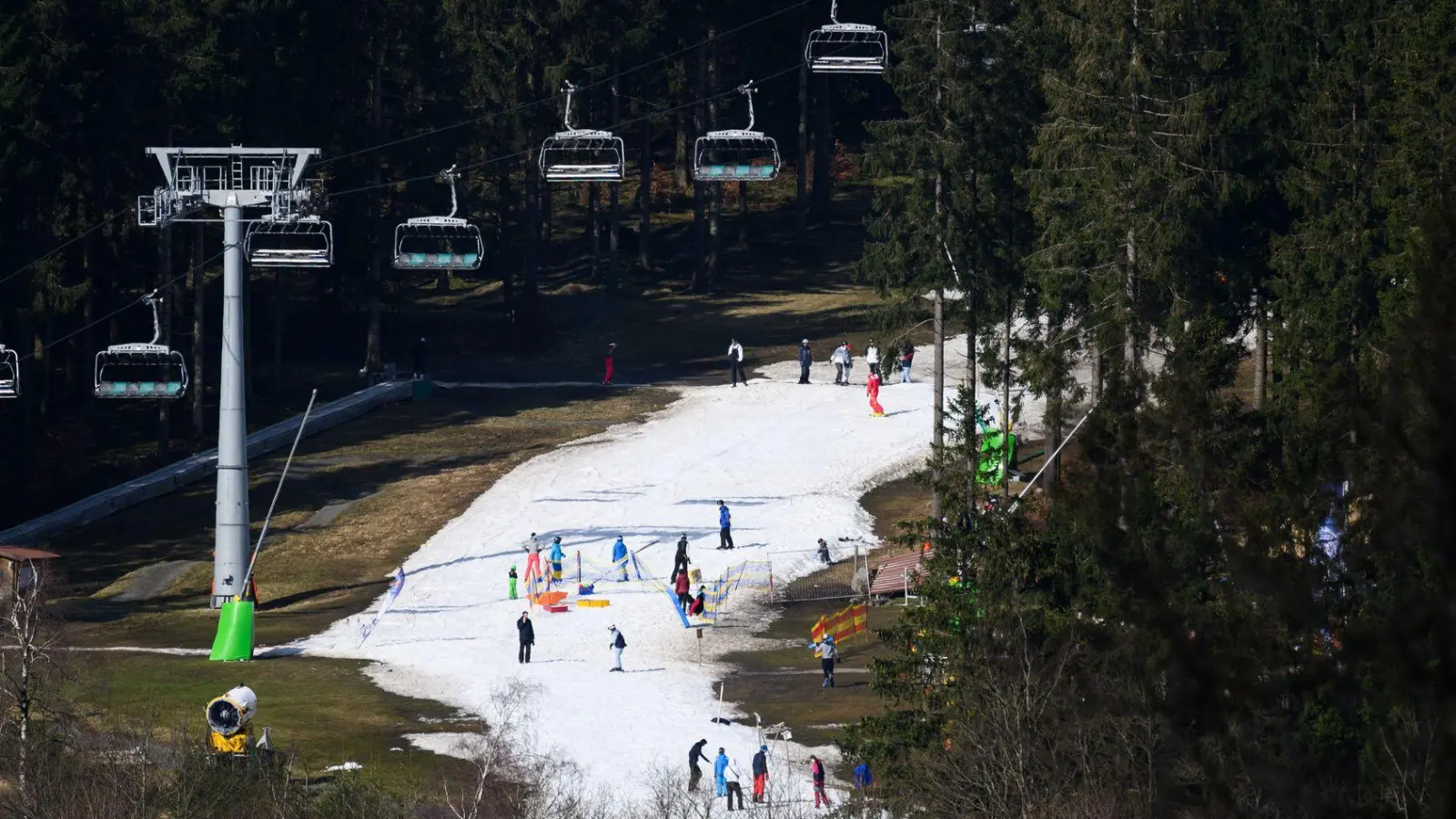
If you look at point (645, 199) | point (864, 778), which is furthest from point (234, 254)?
point (645, 199)

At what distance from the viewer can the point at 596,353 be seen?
222 feet

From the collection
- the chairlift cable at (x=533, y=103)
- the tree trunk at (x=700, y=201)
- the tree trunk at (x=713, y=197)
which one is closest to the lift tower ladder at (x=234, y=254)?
the chairlift cable at (x=533, y=103)

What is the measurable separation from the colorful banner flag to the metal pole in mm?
3081

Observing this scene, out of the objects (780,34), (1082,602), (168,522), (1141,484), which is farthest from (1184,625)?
(780,34)

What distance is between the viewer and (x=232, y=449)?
1676 inches

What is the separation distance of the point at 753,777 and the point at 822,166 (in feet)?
175

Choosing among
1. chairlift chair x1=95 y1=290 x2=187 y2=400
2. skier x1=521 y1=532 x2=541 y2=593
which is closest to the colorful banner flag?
skier x1=521 y1=532 x2=541 y2=593

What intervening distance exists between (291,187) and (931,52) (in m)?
14.4

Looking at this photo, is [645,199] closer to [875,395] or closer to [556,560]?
[875,395]

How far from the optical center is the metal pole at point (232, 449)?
42406mm

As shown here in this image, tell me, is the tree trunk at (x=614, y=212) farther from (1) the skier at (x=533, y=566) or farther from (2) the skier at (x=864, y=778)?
(2) the skier at (x=864, y=778)

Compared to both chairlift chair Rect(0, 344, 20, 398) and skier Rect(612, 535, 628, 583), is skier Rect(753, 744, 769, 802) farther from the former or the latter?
chairlift chair Rect(0, 344, 20, 398)

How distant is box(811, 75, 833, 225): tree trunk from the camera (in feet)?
257

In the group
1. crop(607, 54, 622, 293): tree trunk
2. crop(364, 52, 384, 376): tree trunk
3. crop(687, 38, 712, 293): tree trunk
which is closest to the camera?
crop(364, 52, 384, 376): tree trunk
